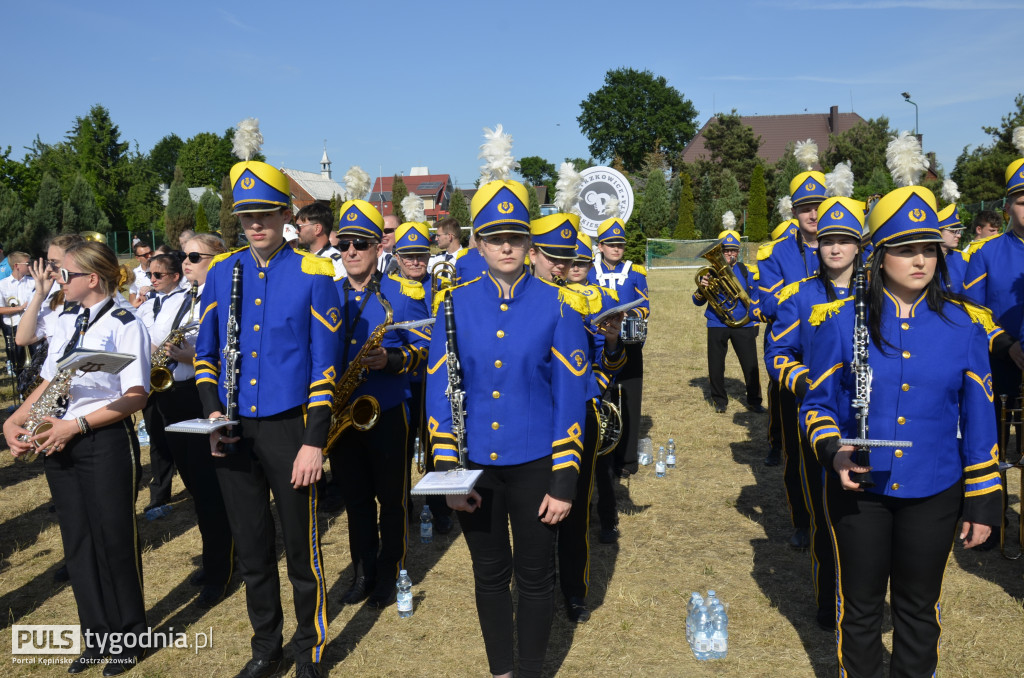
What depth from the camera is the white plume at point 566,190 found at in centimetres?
759

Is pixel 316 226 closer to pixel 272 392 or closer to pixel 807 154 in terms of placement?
pixel 272 392

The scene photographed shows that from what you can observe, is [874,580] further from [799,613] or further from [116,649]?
[116,649]

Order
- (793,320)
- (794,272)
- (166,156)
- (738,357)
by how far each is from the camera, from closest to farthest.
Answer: (793,320)
(794,272)
(738,357)
(166,156)

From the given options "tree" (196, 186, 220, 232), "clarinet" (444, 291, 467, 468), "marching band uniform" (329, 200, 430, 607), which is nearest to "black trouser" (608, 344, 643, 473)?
"marching band uniform" (329, 200, 430, 607)

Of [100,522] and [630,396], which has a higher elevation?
[100,522]

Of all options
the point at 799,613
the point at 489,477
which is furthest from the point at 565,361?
the point at 799,613

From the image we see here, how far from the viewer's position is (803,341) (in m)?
4.99

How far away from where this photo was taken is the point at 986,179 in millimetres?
35688

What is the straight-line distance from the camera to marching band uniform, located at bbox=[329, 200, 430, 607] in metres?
5.55

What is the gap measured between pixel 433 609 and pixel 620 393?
3.37 meters

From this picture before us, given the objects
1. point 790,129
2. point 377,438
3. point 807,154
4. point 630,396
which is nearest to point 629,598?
point 377,438

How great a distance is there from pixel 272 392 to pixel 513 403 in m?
1.44

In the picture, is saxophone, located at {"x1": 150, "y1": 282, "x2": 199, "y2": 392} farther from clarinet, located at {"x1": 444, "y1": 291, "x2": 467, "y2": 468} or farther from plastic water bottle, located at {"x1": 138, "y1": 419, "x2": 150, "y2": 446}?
plastic water bottle, located at {"x1": 138, "y1": 419, "x2": 150, "y2": 446}

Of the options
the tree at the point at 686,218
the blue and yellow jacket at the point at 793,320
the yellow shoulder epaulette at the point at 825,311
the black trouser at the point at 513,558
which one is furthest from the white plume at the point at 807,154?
the tree at the point at 686,218
